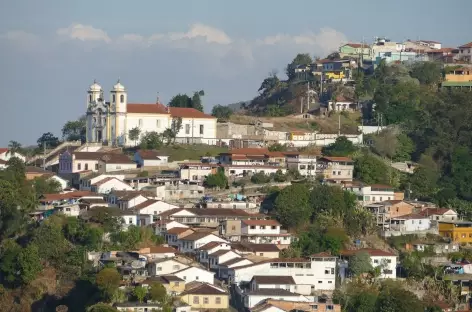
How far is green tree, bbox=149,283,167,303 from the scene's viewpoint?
1731 inches

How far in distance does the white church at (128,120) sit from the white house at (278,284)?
17.8 meters

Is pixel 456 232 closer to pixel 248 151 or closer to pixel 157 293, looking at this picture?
pixel 248 151

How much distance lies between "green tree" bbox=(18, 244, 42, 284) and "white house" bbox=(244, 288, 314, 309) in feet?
24.4

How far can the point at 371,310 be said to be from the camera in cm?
4519

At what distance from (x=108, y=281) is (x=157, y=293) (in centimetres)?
176

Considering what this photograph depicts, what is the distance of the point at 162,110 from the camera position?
6444cm

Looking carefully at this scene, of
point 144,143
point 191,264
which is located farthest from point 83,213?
point 144,143

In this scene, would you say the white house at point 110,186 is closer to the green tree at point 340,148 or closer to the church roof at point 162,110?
the church roof at point 162,110

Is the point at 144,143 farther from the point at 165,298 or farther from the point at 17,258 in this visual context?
the point at 165,298

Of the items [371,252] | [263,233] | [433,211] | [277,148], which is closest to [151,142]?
[277,148]

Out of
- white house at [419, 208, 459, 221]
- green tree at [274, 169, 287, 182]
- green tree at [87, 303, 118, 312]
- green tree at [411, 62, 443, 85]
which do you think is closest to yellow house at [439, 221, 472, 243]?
white house at [419, 208, 459, 221]

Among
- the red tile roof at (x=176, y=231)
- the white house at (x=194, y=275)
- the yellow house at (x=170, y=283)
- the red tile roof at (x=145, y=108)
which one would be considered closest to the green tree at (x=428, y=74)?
the red tile roof at (x=145, y=108)

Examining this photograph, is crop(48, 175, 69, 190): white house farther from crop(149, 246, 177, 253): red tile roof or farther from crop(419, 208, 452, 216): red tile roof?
crop(419, 208, 452, 216): red tile roof

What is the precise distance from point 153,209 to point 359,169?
32.7 feet
